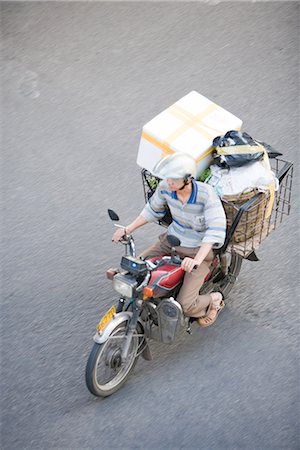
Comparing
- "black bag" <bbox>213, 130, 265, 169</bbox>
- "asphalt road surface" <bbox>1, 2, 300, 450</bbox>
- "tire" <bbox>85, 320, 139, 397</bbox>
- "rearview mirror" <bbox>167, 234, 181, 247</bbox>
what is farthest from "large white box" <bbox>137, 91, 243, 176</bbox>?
"asphalt road surface" <bbox>1, 2, 300, 450</bbox>

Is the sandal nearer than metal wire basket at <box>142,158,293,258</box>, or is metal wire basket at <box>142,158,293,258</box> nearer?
metal wire basket at <box>142,158,293,258</box>

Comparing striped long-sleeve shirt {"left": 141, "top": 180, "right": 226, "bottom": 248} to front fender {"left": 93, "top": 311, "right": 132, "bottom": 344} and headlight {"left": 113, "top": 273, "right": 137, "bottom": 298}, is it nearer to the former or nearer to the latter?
headlight {"left": 113, "top": 273, "right": 137, "bottom": 298}

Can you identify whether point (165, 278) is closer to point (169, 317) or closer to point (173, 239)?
point (169, 317)

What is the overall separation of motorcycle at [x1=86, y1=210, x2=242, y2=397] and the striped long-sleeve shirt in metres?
0.17

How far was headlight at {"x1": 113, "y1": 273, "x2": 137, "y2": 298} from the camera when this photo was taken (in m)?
4.77

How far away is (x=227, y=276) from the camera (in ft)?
18.8

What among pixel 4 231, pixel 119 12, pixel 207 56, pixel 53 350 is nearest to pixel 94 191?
pixel 4 231

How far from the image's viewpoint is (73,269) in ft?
20.2

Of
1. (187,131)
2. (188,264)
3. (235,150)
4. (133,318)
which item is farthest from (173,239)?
(187,131)

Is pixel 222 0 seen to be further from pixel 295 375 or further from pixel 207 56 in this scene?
pixel 295 375

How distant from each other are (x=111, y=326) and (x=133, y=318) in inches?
7.6

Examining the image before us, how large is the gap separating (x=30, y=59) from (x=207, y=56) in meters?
1.90

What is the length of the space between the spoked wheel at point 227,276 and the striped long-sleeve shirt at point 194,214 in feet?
1.88

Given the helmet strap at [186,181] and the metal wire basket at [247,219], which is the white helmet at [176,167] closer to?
the helmet strap at [186,181]
